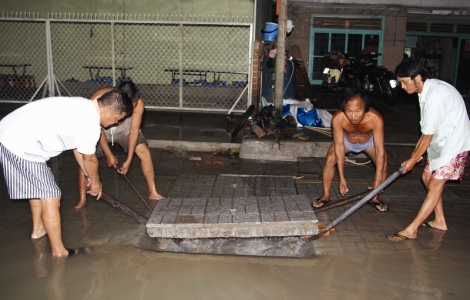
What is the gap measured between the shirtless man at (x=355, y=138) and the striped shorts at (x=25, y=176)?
10.0 ft

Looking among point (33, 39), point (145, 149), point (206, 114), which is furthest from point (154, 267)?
point (33, 39)

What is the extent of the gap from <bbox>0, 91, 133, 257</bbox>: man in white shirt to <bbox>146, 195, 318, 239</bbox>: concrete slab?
100 cm

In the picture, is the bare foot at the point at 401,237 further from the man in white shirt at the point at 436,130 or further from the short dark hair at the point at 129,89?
the short dark hair at the point at 129,89

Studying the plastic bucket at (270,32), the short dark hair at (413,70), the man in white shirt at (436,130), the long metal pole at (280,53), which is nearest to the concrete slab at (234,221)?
the man in white shirt at (436,130)

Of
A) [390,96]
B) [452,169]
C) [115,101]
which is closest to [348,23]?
[390,96]

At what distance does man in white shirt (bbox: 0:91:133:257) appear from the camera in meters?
3.41

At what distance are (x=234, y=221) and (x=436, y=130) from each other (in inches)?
84.0

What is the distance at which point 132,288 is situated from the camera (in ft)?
11.2

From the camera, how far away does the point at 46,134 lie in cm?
343

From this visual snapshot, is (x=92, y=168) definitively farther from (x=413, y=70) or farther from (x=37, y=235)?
(x=413, y=70)

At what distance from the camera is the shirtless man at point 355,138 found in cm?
→ 458

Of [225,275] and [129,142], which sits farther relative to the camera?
[129,142]

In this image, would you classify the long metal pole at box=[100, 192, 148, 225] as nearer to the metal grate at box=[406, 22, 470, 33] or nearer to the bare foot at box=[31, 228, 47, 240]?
the bare foot at box=[31, 228, 47, 240]

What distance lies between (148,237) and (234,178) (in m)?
2.09
